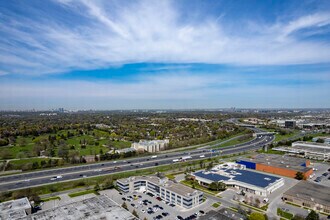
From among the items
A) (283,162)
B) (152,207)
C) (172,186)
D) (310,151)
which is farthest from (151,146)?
(310,151)

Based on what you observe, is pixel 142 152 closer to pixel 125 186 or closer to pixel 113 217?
pixel 125 186

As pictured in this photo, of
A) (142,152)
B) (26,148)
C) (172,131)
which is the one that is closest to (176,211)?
(142,152)

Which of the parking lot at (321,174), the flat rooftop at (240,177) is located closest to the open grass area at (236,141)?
the parking lot at (321,174)

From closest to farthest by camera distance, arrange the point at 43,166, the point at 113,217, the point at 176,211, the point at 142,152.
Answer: the point at 113,217 < the point at 176,211 < the point at 43,166 < the point at 142,152

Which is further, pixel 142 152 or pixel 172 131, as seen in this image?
pixel 172 131

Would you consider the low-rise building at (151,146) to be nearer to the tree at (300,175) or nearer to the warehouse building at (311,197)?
the tree at (300,175)

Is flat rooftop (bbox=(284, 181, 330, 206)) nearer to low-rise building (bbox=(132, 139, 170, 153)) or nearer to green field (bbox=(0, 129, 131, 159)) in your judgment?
low-rise building (bbox=(132, 139, 170, 153))

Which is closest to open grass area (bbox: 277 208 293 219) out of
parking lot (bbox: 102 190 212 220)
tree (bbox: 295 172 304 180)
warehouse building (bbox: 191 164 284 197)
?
warehouse building (bbox: 191 164 284 197)
